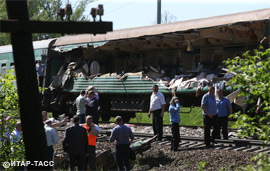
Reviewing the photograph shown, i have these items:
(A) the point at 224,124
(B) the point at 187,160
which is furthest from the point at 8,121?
(A) the point at 224,124

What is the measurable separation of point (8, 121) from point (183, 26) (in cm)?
905

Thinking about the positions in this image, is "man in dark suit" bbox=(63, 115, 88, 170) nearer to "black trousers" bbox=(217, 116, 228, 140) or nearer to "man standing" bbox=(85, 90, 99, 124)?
"black trousers" bbox=(217, 116, 228, 140)

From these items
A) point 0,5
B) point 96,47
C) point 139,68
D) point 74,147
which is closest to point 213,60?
point 139,68

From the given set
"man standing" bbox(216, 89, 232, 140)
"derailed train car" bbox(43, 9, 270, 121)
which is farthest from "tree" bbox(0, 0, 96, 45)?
"man standing" bbox(216, 89, 232, 140)

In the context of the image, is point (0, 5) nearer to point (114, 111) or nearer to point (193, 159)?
point (114, 111)

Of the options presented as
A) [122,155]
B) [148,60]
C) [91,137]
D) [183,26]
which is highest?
[183,26]

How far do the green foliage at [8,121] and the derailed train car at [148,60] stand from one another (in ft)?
23.4

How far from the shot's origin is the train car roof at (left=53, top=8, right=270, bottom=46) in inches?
581

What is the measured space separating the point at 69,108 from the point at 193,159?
36.5 ft

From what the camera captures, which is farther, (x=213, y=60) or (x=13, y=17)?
(x=213, y=60)

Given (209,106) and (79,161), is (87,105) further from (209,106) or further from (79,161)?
(79,161)

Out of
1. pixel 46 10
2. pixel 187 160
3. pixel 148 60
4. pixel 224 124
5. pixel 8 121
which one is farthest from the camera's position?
pixel 46 10

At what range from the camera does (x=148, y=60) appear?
2062 centimetres

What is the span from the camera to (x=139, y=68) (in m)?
20.2
